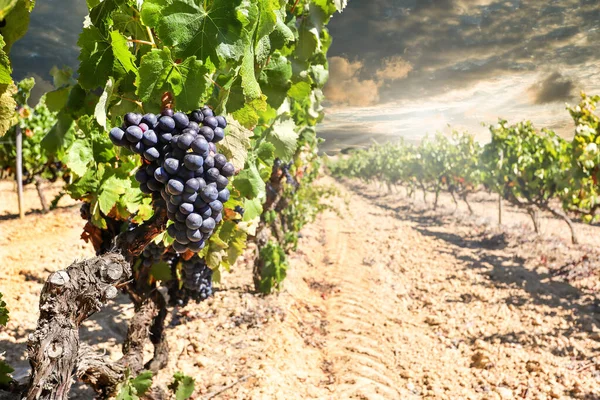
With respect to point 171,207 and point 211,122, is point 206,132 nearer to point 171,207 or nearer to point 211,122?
point 211,122

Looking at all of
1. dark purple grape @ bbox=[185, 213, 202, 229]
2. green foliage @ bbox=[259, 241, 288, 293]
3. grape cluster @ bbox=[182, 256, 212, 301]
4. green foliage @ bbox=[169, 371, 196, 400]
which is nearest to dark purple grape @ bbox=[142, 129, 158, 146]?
dark purple grape @ bbox=[185, 213, 202, 229]

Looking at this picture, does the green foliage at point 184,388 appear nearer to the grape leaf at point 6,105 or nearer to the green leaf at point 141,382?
the green leaf at point 141,382

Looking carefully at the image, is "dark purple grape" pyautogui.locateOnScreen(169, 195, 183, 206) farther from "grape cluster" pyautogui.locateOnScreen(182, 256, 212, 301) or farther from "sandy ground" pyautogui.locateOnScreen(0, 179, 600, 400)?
"sandy ground" pyautogui.locateOnScreen(0, 179, 600, 400)

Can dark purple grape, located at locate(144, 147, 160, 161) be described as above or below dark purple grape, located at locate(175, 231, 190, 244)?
above

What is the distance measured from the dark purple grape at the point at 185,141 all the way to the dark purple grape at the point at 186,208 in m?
0.22

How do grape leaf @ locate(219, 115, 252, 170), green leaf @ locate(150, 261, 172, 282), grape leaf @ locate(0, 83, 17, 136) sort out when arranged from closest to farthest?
grape leaf @ locate(0, 83, 17, 136) → grape leaf @ locate(219, 115, 252, 170) → green leaf @ locate(150, 261, 172, 282)

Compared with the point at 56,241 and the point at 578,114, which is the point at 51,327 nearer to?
the point at 56,241

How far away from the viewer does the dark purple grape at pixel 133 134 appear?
58.4 inches

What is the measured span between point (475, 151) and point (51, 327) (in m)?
19.8

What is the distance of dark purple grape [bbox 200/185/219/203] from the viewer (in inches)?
61.8

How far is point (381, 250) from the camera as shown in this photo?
11492 millimetres

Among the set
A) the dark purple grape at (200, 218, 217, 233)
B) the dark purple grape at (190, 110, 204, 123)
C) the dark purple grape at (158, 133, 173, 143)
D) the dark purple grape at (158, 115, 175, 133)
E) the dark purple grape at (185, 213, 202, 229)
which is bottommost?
A: the dark purple grape at (200, 218, 217, 233)

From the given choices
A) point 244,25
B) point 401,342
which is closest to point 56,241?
point 401,342

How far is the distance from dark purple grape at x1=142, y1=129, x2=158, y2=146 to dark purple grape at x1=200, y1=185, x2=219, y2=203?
263 millimetres
